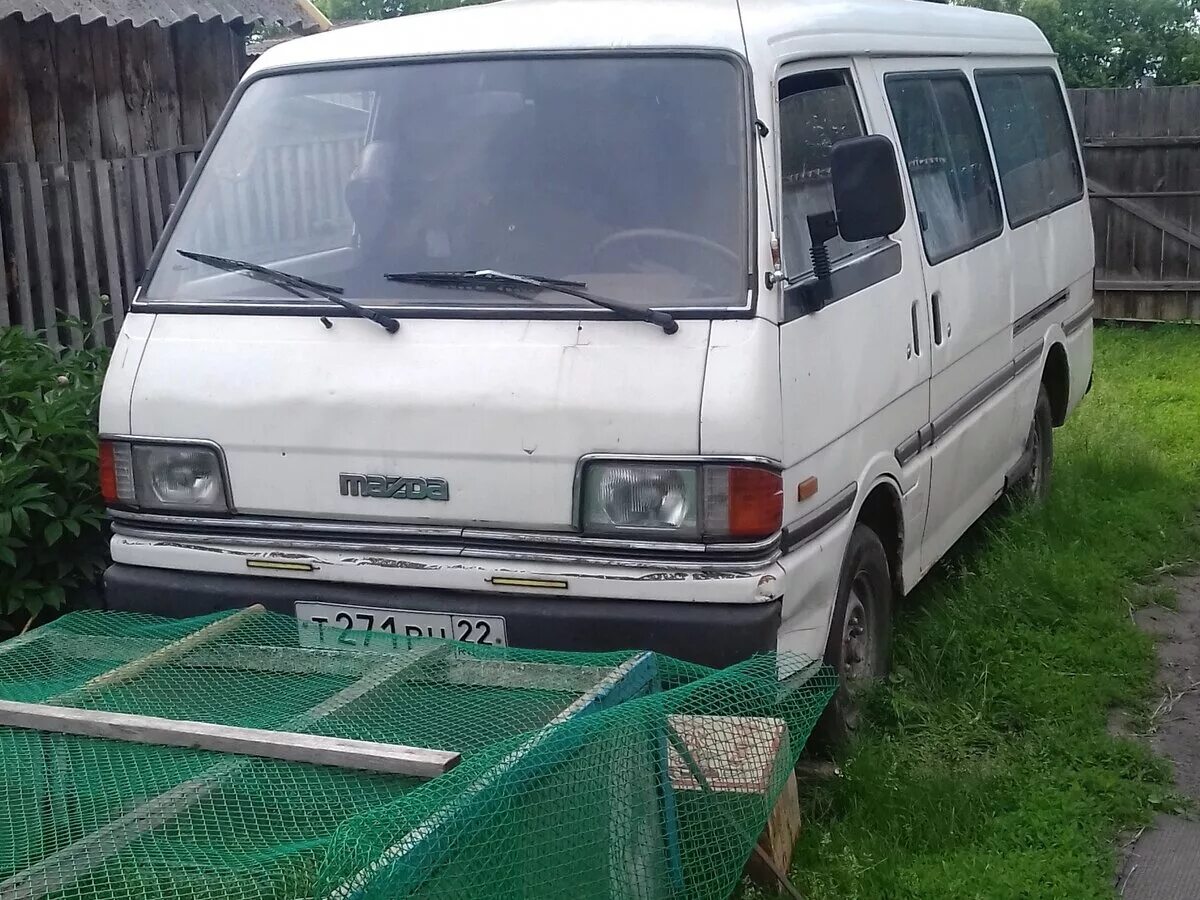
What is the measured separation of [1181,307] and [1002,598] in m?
7.95

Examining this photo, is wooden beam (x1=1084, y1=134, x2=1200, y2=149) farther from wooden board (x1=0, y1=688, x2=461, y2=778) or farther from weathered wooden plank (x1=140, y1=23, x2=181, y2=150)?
wooden board (x1=0, y1=688, x2=461, y2=778)

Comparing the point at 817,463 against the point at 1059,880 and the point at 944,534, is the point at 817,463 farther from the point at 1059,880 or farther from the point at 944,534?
the point at 944,534

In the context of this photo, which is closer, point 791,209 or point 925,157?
point 791,209

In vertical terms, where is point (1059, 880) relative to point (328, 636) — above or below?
below

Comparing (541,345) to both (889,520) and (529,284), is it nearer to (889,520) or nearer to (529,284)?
(529,284)

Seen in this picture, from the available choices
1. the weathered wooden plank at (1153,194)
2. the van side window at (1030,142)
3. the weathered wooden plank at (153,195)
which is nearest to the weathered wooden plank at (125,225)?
the weathered wooden plank at (153,195)

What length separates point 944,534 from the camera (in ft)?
17.0

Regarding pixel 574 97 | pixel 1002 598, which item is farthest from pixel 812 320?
pixel 1002 598

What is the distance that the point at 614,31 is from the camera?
399cm

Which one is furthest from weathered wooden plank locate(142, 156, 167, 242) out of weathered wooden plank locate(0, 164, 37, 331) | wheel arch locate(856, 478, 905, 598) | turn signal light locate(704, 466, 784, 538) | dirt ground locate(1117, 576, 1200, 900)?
dirt ground locate(1117, 576, 1200, 900)

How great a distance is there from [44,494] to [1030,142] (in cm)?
462

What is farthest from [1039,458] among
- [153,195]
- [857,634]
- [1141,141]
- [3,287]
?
[1141,141]

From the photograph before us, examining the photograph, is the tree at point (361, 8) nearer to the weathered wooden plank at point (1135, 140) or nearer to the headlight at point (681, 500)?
the weathered wooden plank at point (1135, 140)

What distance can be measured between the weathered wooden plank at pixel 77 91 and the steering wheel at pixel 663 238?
4787 millimetres
